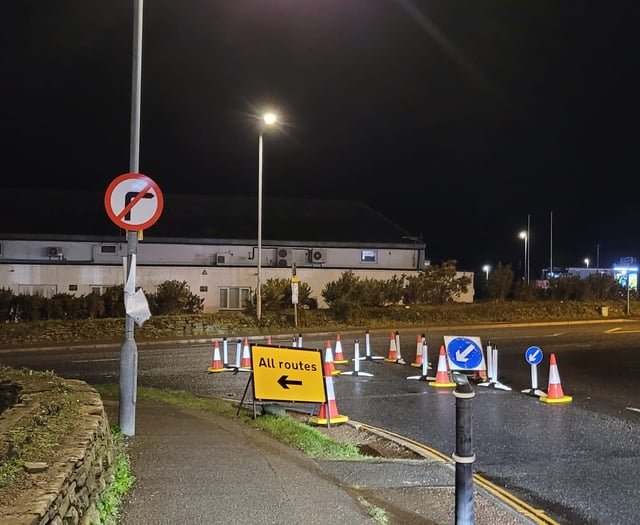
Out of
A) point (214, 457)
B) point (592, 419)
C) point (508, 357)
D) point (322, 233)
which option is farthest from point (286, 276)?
point (214, 457)

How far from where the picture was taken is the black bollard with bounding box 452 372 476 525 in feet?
15.5

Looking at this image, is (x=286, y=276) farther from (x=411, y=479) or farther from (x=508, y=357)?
(x=411, y=479)

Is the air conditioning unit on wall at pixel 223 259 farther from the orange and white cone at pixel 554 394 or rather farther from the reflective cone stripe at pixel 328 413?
the reflective cone stripe at pixel 328 413

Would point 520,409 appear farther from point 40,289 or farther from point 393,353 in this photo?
point 40,289

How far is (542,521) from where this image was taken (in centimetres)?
541

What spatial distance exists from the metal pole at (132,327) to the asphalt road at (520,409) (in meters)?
3.70

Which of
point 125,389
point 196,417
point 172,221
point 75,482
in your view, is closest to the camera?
point 75,482

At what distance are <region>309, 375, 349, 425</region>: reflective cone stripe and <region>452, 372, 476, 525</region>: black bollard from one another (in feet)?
13.9

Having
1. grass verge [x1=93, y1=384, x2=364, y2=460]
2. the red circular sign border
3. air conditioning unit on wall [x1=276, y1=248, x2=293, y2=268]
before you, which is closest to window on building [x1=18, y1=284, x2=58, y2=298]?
air conditioning unit on wall [x1=276, y1=248, x2=293, y2=268]

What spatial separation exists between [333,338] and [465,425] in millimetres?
19855

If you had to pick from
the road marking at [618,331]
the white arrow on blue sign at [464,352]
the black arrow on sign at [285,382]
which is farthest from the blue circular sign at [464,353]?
the road marking at [618,331]

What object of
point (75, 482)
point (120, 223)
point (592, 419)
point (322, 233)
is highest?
point (322, 233)

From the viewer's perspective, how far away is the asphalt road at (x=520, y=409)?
21.2 ft

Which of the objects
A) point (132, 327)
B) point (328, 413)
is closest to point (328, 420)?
point (328, 413)
